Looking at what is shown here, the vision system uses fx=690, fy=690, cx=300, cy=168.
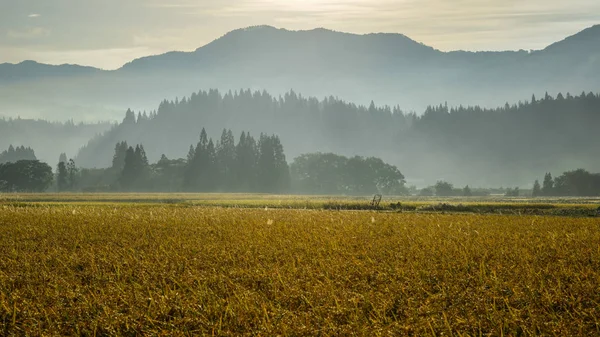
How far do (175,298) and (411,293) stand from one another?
510 centimetres

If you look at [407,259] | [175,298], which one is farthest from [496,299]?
[175,298]

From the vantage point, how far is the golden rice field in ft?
41.6

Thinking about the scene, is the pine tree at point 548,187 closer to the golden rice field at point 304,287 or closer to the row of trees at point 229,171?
the row of trees at point 229,171

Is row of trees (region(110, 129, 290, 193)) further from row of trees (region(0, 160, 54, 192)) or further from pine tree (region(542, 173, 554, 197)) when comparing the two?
pine tree (region(542, 173, 554, 197))

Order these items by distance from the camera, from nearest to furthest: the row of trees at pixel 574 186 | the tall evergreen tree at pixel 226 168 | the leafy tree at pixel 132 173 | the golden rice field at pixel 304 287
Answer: the golden rice field at pixel 304 287 < the row of trees at pixel 574 186 < the tall evergreen tree at pixel 226 168 < the leafy tree at pixel 132 173

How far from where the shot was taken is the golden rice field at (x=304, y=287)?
12.7m

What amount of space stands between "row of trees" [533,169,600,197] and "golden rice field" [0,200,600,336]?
15759 centimetres

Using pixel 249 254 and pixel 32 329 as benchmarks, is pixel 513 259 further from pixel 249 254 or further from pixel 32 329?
pixel 32 329

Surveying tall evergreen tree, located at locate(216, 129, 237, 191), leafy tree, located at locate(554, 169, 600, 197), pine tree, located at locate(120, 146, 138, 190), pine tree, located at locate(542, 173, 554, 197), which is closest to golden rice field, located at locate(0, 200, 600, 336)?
leafy tree, located at locate(554, 169, 600, 197)

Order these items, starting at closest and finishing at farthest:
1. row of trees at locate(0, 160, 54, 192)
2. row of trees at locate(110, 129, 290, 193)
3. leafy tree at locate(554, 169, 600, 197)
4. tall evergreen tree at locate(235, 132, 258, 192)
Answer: leafy tree at locate(554, 169, 600, 197)
tall evergreen tree at locate(235, 132, 258, 192)
row of trees at locate(110, 129, 290, 193)
row of trees at locate(0, 160, 54, 192)

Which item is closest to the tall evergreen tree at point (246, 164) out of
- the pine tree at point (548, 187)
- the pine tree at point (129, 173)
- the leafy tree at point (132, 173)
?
the leafy tree at point (132, 173)

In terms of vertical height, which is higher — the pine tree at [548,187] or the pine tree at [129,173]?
the pine tree at [129,173]

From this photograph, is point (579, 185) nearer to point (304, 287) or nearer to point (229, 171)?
point (229, 171)

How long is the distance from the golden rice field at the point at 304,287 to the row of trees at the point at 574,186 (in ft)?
517
